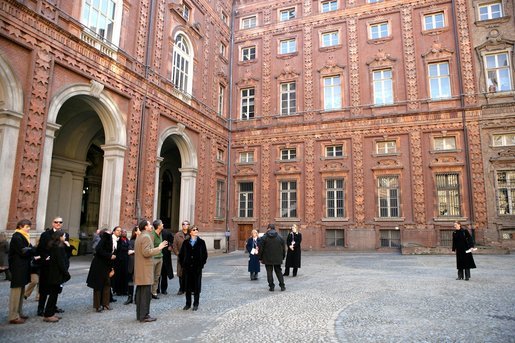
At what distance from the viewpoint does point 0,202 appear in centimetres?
1098

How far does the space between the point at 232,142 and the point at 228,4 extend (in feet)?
33.9

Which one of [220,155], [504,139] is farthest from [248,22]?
[504,139]

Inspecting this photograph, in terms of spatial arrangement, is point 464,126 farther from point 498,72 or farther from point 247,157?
point 247,157

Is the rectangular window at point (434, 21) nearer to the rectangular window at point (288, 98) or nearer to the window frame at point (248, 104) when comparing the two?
the rectangular window at point (288, 98)

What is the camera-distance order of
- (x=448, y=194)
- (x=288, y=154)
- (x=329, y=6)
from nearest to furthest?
(x=448, y=194) → (x=288, y=154) → (x=329, y=6)

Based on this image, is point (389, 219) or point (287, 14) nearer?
point (389, 219)

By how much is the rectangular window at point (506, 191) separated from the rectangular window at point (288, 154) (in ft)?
38.2

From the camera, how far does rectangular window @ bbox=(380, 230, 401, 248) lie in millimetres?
21812

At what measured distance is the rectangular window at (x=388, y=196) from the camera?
72.7ft

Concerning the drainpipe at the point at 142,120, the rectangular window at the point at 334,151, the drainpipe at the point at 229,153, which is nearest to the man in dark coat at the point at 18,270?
the drainpipe at the point at 142,120

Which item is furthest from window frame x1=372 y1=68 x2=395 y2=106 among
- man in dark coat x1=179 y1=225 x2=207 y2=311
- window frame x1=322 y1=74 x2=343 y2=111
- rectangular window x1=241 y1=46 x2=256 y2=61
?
man in dark coat x1=179 y1=225 x2=207 y2=311

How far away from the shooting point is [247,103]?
26.8 meters

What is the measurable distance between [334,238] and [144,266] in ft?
59.6

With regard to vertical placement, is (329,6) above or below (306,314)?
above
